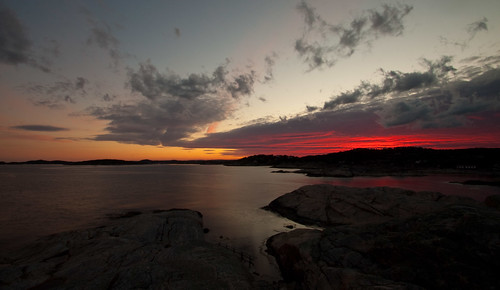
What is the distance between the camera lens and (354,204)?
21.9m

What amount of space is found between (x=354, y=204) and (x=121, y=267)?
20178 mm

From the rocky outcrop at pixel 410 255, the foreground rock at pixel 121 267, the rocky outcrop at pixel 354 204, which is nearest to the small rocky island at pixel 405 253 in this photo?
the rocky outcrop at pixel 410 255

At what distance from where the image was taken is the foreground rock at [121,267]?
28.3 feet

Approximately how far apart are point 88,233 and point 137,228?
3137 mm

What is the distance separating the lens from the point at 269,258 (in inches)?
557

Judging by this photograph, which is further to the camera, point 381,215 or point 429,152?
point 429,152

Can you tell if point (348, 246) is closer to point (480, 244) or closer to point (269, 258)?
point (480, 244)

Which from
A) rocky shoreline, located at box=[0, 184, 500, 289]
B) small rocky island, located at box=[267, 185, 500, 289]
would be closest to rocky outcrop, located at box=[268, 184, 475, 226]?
rocky shoreline, located at box=[0, 184, 500, 289]

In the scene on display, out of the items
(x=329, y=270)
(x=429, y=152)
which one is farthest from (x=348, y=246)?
(x=429, y=152)

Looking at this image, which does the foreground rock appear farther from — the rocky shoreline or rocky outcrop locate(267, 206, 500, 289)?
rocky outcrop locate(267, 206, 500, 289)

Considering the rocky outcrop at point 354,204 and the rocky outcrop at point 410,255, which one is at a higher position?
the rocky outcrop at point 410,255

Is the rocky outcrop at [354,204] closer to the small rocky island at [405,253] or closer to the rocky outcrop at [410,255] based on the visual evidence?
the small rocky island at [405,253]

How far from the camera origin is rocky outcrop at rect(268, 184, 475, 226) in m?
20.4

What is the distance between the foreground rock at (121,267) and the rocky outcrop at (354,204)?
43.4 feet
